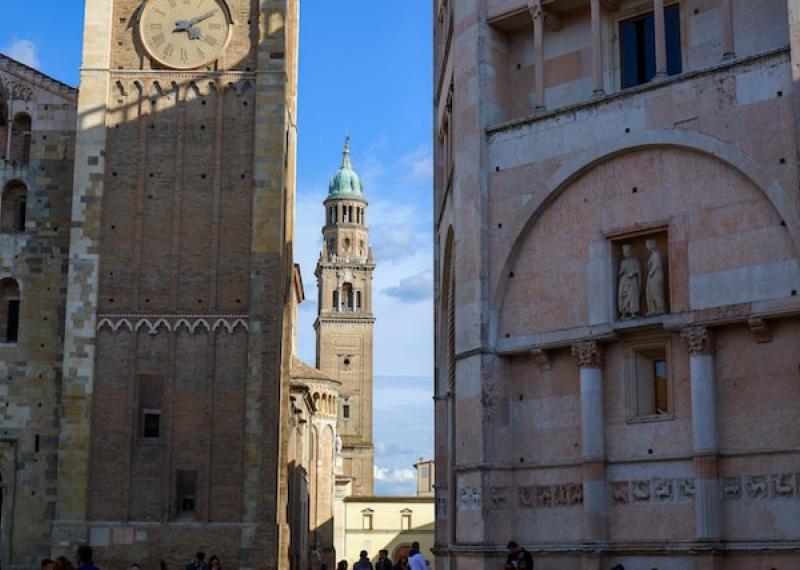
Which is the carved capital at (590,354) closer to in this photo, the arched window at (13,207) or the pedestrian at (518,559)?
the pedestrian at (518,559)

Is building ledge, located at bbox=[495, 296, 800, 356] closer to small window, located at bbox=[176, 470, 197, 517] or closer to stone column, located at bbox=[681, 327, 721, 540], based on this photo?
stone column, located at bbox=[681, 327, 721, 540]

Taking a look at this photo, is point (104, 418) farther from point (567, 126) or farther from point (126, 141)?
point (567, 126)

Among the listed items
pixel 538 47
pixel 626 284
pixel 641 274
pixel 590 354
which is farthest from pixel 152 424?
pixel 641 274

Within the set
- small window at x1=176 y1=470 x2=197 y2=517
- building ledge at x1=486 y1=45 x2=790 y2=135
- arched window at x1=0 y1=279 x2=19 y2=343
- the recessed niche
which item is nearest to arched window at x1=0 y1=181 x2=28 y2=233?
arched window at x1=0 y1=279 x2=19 y2=343

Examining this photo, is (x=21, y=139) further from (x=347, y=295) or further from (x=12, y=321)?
(x=347, y=295)

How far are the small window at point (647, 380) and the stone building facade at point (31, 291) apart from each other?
19232 millimetres

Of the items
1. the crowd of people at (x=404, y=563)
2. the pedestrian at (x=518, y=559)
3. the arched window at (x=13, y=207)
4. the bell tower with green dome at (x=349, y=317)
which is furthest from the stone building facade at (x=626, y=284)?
the bell tower with green dome at (x=349, y=317)

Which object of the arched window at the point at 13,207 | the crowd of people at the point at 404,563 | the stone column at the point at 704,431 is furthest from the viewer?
the arched window at the point at 13,207

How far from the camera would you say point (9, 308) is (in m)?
35.5

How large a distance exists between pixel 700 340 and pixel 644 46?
5135 mm

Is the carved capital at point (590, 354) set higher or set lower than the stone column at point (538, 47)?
lower

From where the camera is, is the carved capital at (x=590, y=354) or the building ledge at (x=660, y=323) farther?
the carved capital at (x=590, y=354)

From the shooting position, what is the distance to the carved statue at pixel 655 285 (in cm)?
1938

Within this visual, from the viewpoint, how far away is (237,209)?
3484 centimetres
